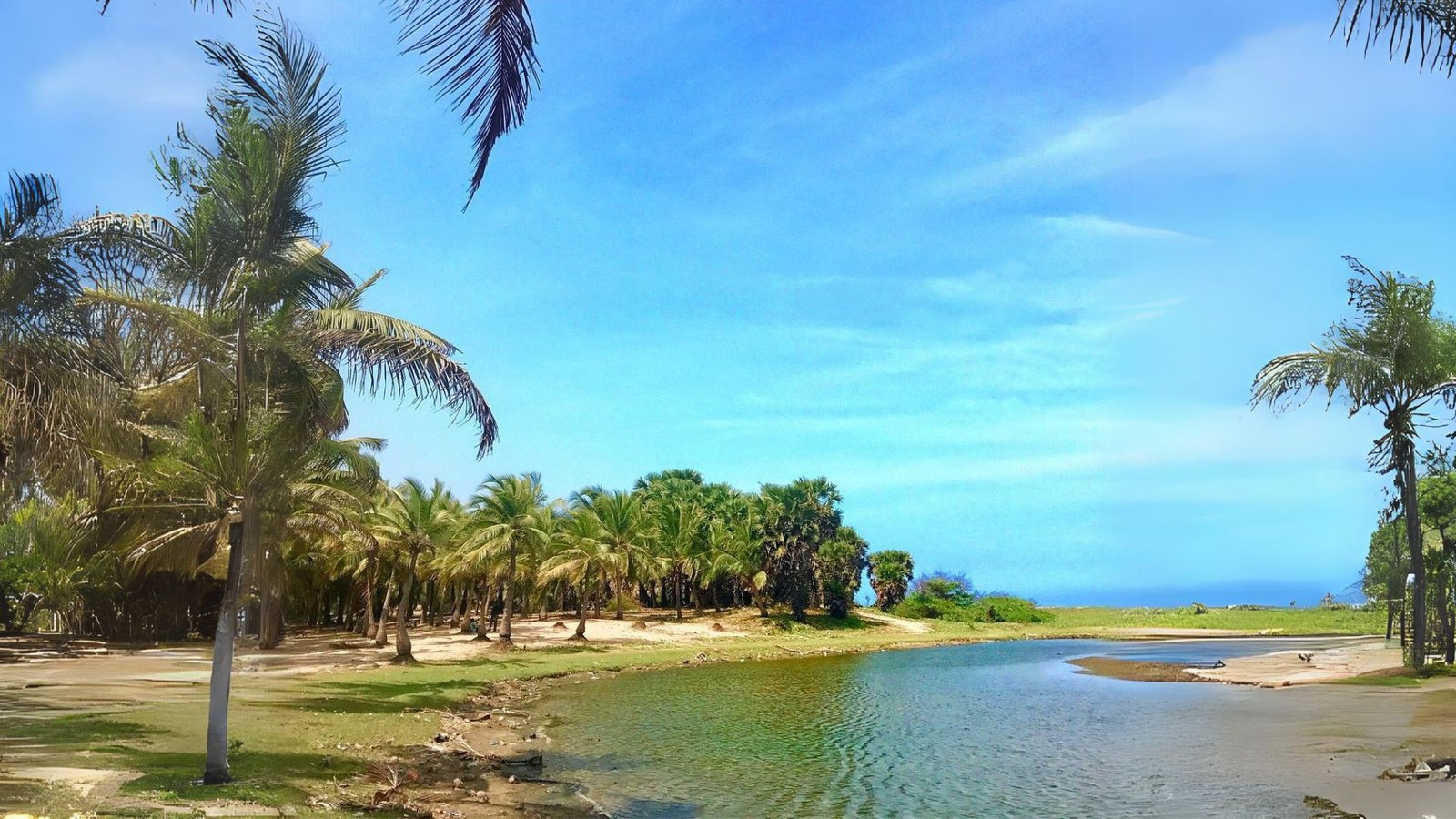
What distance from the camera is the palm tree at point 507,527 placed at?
46.5m

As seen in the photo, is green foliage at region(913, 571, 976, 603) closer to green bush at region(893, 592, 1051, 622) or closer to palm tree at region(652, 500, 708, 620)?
green bush at region(893, 592, 1051, 622)

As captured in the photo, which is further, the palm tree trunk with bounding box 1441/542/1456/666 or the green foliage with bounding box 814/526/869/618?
the green foliage with bounding box 814/526/869/618

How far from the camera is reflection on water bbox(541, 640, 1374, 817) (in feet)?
50.4

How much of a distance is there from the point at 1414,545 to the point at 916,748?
15960 millimetres

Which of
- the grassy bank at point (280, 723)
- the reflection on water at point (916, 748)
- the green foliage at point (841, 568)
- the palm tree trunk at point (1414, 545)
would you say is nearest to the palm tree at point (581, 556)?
the grassy bank at point (280, 723)

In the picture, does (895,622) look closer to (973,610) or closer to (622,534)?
(973,610)

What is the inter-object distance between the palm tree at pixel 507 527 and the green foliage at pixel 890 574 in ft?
149

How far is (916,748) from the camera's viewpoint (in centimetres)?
2166

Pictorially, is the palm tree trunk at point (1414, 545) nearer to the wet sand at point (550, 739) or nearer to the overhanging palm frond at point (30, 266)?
the wet sand at point (550, 739)

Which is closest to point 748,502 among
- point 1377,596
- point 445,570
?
point 445,570

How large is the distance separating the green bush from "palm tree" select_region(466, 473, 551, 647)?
48311 mm

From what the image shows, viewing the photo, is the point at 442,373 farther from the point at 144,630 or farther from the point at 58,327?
the point at 144,630

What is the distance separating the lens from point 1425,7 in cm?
923

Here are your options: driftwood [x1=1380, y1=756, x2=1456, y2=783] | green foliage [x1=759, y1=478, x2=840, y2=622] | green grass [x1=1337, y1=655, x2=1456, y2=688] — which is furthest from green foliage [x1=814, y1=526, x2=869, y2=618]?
driftwood [x1=1380, y1=756, x2=1456, y2=783]
